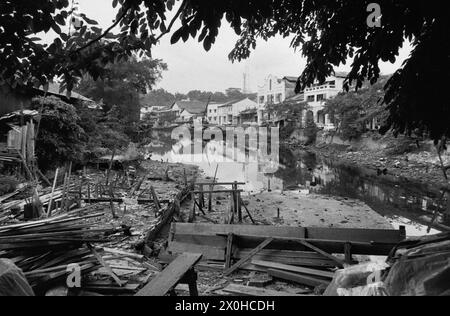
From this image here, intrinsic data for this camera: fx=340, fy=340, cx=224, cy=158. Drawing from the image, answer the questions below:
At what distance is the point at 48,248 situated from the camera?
4.53 meters

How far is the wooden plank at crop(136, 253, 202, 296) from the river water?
8.06 metres

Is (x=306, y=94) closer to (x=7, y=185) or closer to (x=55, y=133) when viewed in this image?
(x=55, y=133)

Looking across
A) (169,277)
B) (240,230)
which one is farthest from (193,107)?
(169,277)

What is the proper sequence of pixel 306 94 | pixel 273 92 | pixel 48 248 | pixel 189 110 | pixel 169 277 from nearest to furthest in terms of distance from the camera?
pixel 169 277
pixel 48 248
pixel 306 94
pixel 273 92
pixel 189 110

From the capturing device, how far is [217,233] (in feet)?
23.7

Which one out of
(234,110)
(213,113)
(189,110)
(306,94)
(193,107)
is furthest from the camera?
(193,107)

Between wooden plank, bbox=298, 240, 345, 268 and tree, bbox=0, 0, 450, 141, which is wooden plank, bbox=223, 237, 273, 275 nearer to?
wooden plank, bbox=298, 240, 345, 268

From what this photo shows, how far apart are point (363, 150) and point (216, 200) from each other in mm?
21630

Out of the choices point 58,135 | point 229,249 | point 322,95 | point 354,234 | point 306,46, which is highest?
point 322,95

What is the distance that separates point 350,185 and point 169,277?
19.4 meters
